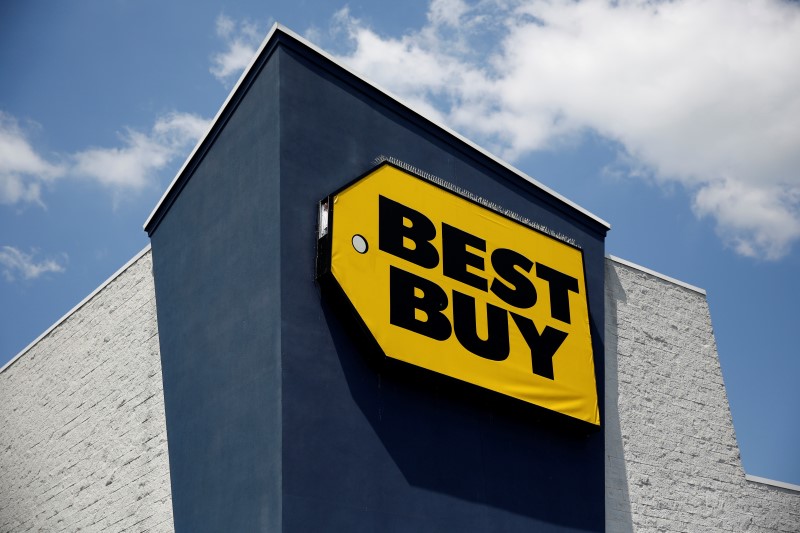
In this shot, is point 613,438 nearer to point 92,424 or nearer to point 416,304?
point 416,304

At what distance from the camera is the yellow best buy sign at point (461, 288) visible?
1324cm

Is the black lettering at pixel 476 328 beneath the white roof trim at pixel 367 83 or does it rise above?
beneath

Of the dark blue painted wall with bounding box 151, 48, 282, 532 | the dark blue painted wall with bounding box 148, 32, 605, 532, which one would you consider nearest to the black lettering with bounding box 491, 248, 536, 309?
the dark blue painted wall with bounding box 148, 32, 605, 532

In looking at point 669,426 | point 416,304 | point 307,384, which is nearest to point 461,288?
point 416,304

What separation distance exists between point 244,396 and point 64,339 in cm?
827

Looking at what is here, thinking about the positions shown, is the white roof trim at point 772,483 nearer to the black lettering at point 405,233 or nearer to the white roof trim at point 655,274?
the white roof trim at point 655,274

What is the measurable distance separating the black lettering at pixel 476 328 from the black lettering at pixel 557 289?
1.44 metres

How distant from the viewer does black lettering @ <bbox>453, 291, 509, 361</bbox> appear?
14031 mm

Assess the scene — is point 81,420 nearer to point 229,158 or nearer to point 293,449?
point 229,158

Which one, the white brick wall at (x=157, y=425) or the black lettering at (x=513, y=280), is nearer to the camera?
the black lettering at (x=513, y=280)

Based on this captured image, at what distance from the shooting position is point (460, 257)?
576 inches

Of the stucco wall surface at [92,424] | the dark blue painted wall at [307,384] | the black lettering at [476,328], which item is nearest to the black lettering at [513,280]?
the black lettering at [476,328]

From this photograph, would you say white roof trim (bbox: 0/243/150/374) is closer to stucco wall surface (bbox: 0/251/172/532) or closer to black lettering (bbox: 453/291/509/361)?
stucco wall surface (bbox: 0/251/172/532)

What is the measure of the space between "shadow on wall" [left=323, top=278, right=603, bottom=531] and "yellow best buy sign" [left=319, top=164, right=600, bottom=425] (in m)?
0.30
